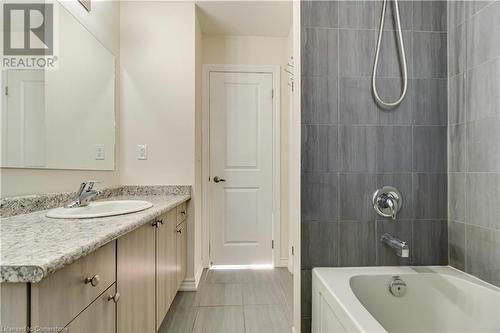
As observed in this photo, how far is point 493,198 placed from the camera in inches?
43.9

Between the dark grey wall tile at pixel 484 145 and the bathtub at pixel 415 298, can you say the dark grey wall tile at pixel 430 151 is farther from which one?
the bathtub at pixel 415 298

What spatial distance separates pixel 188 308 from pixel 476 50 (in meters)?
2.35

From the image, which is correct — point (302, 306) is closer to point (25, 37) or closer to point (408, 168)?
point (408, 168)

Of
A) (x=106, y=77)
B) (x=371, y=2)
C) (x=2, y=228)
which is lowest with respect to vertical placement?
(x=2, y=228)

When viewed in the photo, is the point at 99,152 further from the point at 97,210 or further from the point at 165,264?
the point at 165,264

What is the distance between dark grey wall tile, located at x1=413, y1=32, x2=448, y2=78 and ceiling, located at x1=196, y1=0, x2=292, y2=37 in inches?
52.3

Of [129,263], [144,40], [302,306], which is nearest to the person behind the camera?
[129,263]

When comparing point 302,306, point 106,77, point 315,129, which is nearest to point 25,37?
point 106,77

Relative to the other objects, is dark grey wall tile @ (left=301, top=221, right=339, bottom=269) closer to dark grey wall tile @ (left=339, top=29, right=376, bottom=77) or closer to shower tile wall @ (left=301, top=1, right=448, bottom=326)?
shower tile wall @ (left=301, top=1, right=448, bottom=326)

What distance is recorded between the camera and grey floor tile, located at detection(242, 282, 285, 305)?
1991 millimetres

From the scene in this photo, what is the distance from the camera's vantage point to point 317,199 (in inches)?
53.7

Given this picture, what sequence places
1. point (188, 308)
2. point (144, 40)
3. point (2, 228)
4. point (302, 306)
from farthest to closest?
1. point (144, 40)
2. point (188, 308)
3. point (302, 306)
4. point (2, 228)

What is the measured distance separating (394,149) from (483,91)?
1.45 ft

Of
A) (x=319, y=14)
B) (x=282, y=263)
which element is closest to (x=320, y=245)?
(x=319, y=14)
